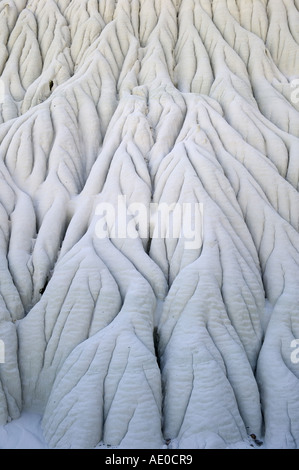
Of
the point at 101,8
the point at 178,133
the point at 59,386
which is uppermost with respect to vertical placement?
the point at 101,8

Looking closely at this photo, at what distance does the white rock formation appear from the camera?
715 cm

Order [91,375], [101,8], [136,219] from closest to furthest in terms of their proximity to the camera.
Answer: [91,375] → [136,219] → [101,8]

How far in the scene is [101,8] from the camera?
16234 millimetres

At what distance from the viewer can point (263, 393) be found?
7.47 meters

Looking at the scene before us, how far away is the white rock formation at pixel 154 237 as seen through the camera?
7152 mm

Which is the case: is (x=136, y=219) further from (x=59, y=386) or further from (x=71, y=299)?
(x=59, y=386)

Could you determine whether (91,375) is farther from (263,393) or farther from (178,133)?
(178,133)

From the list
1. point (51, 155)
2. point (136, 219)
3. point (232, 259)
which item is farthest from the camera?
point (51, 155)

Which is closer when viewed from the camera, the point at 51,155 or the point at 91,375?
the point at 91,375

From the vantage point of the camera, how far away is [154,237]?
9414mm

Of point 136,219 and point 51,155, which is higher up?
point 51,155
